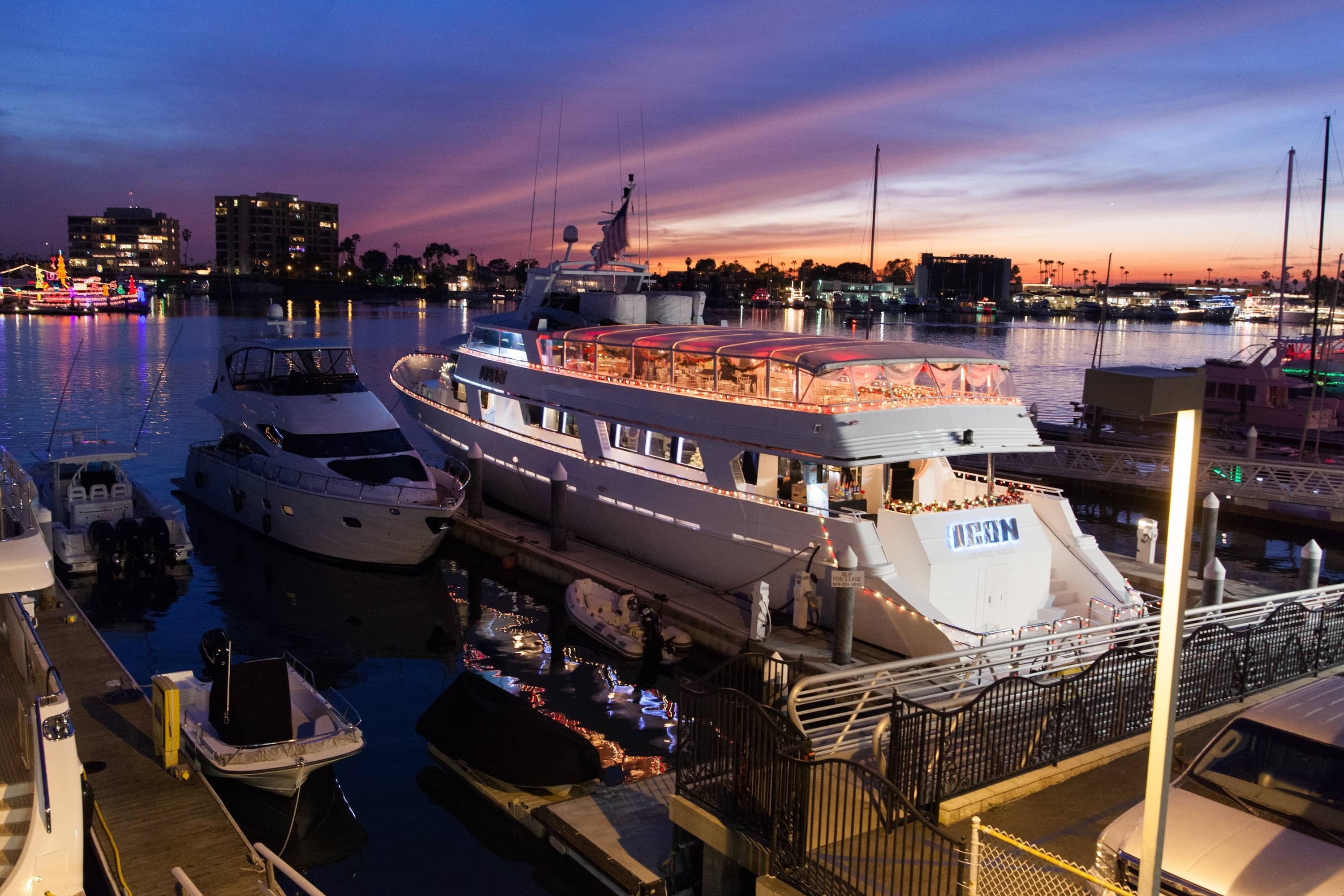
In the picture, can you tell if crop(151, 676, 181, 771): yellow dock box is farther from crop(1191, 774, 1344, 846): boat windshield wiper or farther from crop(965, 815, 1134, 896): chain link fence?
crop(1191, 774, 1344, 846): boat windshield wiper

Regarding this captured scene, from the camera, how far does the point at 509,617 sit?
19562 mm

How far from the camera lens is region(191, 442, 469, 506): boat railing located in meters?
21.2

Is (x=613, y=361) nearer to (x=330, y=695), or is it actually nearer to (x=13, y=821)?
(x=330, y=695)

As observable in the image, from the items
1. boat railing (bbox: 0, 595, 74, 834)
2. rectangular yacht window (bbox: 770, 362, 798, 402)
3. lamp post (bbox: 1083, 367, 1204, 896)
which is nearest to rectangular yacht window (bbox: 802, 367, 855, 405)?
rectangular yacht window (bbox: 770, 362, 798, 402)

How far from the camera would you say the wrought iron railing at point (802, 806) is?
6.96 meters

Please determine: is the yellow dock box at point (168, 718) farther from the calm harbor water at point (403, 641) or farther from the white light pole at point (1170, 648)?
the white light pole at point (1170, 648)

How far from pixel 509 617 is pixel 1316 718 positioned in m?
14.9

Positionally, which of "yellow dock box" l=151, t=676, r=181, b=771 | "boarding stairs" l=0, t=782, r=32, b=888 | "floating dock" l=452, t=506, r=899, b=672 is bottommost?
"floating dock" l=452, t=506, r=899, b=672

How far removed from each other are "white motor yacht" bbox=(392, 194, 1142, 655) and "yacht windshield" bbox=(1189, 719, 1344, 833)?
18.4ft

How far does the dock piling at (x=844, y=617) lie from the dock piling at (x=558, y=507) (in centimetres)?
748

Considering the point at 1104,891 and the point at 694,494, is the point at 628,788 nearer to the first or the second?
the point at 1104,891

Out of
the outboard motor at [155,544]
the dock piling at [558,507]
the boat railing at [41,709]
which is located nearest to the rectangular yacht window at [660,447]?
the dock piling at [558,507]

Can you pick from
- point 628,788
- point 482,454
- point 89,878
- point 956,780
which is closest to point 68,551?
point 482,454

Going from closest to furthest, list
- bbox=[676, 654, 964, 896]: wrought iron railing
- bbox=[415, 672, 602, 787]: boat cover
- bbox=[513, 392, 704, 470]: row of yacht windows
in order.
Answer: bbox=[676, 654, 964, 896]: wrought iron railing < bbox=[415, 672, 602, 787]: boat cover < bbox=[513, 392, 704, 470]: row of yacht windows
